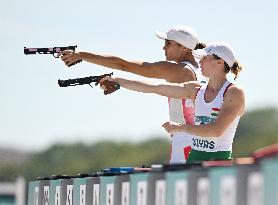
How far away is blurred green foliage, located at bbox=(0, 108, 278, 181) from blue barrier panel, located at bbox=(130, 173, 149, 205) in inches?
4275

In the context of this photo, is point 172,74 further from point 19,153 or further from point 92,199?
point 19,153

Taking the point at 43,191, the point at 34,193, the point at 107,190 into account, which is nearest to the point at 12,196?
the point at 34,193

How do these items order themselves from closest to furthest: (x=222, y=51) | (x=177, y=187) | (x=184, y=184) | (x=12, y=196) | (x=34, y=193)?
1. (x=184, y=184)
2. (x=177, y=187)
3. (x=222, y=51)
4. (x=34, y=193)
5. (x=12, y=196)

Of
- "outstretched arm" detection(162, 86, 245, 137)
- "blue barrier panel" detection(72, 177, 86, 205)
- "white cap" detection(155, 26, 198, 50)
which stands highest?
"white cap" detection(155, 26, 198, 50)

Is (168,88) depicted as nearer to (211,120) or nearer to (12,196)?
(211,120)

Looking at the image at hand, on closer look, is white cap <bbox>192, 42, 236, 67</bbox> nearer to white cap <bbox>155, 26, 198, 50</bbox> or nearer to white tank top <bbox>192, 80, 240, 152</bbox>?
white tank top <bbox>192, 80, 240, 152</bbox>

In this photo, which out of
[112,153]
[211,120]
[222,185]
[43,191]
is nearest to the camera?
[222,185]

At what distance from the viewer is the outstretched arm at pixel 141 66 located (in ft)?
47.5

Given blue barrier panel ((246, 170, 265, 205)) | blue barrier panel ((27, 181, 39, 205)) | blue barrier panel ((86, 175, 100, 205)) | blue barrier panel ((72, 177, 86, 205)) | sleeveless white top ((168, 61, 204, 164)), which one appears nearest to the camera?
blue barrier panel ((246, 170, 265, 205))

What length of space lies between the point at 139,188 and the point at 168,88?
2.23 meters

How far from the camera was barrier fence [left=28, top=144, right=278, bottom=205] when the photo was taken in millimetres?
9570

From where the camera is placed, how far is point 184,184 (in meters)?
10.8

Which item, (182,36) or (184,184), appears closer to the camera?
(184,184)

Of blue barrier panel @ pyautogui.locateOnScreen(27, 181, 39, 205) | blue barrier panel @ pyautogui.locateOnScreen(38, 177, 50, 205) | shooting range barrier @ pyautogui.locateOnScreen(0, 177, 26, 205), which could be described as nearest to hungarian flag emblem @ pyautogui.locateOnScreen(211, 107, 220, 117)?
blue barrier panel @ pyautogui.locateOnScreen(38, 177, 50, 205)
